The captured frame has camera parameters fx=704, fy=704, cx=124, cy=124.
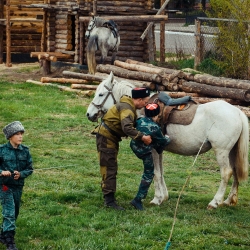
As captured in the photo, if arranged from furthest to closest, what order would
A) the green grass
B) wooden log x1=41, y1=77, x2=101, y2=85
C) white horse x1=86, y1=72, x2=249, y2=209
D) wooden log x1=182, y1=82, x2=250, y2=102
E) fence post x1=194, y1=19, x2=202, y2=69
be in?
fence post x1=194, y1=19, x2=202, y2=69, wooden log x1=41, y1=77, x2=101, y2=85, wooden log x1=182, y1=82, x2=250, y2=102, white horse x1=86, y1=72, x2=249, y2=209, the green grass

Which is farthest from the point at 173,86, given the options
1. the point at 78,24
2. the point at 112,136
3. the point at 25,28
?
the point at 25,28

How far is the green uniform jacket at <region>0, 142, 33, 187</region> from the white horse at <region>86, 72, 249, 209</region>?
8.37ft

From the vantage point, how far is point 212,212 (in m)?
10.3

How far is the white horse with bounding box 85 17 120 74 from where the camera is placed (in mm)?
24734

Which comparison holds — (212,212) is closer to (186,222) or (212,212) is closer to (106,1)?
(186,222)

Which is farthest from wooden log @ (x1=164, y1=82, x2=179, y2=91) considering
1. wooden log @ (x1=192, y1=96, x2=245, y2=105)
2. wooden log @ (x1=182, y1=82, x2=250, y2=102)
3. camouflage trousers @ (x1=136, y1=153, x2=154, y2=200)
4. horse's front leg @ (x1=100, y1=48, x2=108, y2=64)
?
camouflage trousers @ (x1=136, y1=153, x2=154, y2=200)

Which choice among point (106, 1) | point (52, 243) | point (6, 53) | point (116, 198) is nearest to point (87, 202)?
point (116, 198)

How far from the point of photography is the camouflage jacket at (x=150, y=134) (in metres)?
9.89

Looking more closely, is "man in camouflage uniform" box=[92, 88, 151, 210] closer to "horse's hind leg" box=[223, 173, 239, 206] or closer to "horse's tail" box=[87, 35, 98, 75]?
"horse's hind leg" box=[223, 173, 239, 206]

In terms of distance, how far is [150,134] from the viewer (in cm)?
988

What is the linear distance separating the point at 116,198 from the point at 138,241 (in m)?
2.37

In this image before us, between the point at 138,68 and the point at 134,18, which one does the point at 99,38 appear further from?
the point at 138,68

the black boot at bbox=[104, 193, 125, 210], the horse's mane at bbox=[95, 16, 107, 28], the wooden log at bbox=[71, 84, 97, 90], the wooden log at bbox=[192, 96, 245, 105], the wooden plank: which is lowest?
the black boot at bbox=[104, 193, 125, 210]

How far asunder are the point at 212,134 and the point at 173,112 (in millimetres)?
675
